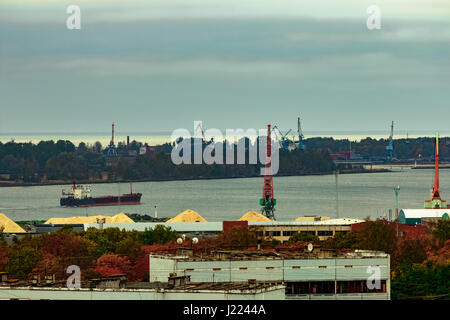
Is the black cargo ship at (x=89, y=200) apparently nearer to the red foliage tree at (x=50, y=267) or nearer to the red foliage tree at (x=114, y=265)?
the red foliage tree at (x=50, y=267)

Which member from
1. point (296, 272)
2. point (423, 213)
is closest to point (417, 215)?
point (423, 213)

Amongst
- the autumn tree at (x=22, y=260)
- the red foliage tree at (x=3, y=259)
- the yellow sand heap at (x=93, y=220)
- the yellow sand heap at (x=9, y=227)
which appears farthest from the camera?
the yellow sand heap at (x=93, y=220)

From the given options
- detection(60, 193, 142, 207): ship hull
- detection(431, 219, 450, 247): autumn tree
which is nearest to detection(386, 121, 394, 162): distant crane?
detection(60, 193, 142, 207): ship hull

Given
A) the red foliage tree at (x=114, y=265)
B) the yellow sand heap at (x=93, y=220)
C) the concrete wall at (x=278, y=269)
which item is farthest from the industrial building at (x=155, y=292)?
the yellow sand heap at (x=93, y=220)

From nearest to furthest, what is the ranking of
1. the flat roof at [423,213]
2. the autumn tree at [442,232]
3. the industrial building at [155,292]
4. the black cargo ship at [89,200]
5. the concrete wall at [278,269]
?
the industrial building at [155,292], the concrete wall at [278,269], the autumn tree at [442,232], the flat roof at [423,213], the black cargo ship at [89,200]
